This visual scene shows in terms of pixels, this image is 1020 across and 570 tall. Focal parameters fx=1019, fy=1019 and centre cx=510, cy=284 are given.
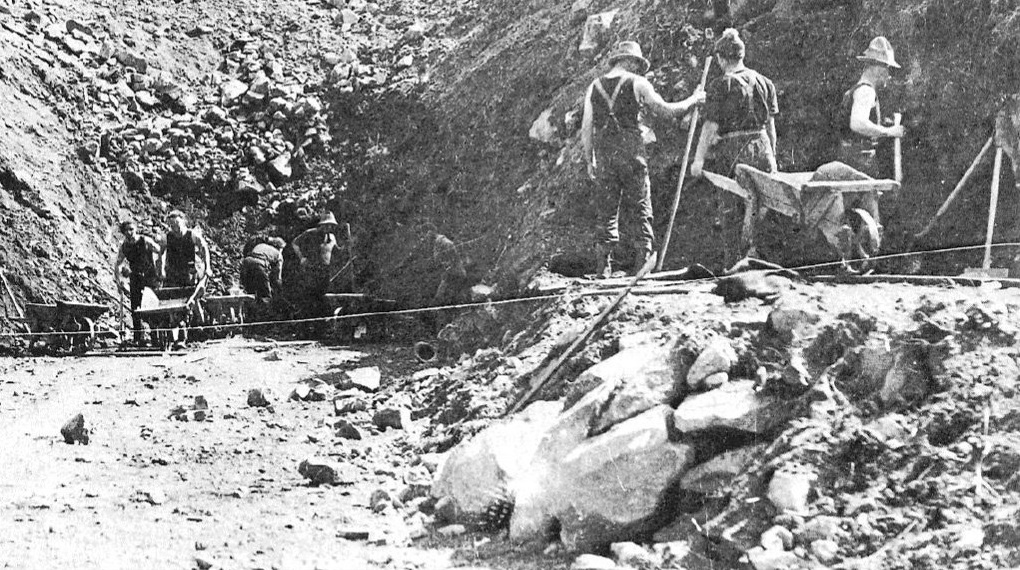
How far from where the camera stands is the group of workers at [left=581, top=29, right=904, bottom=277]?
20.8 feet

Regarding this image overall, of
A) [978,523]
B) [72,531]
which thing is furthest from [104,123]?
[978,523]

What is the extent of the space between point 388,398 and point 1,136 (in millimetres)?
8321

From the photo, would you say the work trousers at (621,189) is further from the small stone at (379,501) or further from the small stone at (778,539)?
the small stone at (778,539)

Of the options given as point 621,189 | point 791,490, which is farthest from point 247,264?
point 791,490

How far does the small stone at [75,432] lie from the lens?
7.38 meters

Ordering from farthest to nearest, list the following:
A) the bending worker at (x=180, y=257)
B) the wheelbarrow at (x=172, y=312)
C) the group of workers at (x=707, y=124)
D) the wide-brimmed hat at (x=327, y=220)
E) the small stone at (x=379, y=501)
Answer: the wide-brimmed hat at (x=327, y=220)
the bending worker at (x=180, y=257)
the wheelbarrow at (x=172, y=312)
the group of workers at (x=707, y=124)
the small stone at (x=379, y=501)

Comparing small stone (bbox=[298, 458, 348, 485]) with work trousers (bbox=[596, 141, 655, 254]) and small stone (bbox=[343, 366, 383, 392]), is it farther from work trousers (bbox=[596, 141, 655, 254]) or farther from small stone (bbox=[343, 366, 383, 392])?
work trousers (bbox=[596, 141, 655, 254])

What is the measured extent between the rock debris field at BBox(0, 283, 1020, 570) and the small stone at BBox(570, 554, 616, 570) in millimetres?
15

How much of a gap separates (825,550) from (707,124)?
3525 millimetres

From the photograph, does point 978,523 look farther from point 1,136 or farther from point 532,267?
point 1,136

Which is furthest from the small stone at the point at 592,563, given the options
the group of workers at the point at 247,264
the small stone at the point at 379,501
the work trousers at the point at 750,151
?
the group of workers at the point at 247,264

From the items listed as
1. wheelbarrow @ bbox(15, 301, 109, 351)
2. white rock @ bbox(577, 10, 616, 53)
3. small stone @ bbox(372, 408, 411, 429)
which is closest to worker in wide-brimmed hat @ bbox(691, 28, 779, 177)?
small stone @ bbox(372, 408, 411, 429)

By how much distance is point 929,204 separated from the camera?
312 inches

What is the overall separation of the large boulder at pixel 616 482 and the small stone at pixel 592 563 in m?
0.17
